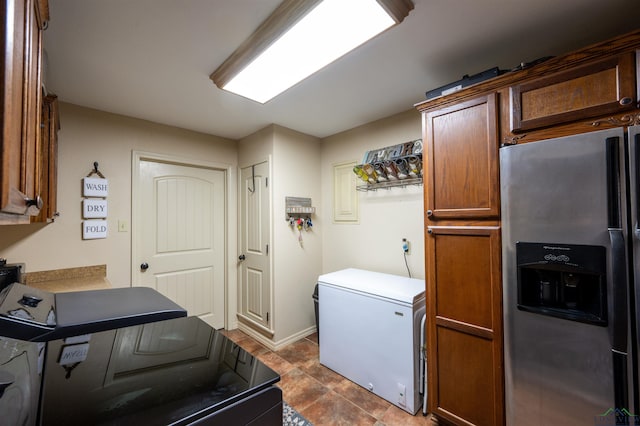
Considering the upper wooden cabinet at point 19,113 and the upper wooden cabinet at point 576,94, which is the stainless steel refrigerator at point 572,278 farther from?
the upper wooden cabinet at point 19,113

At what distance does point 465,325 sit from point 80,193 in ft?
10.2

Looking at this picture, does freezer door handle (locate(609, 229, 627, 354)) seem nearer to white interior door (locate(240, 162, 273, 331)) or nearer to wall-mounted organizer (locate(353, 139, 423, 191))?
wall-mounted organizer (locate(353, 139, 423, 191))

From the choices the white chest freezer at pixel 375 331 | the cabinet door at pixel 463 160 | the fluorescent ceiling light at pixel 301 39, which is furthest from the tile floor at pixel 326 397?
the fluorescent ceiling light at pixel 301 39

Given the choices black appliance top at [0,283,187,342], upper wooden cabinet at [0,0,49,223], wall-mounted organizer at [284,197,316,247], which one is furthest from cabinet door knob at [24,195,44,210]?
wall-mounted organizer at [284,197,316,247]

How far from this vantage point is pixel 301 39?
143 cm

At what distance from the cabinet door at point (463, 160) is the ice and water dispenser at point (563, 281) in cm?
28

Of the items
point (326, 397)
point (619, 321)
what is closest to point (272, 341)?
point (326, 397)

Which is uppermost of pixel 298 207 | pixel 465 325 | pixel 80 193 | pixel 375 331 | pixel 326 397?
pixel 80 193

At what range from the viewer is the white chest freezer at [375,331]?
6.11ft

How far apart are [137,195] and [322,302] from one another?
2.06 m

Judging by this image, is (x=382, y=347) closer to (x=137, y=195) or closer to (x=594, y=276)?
(x=594, y=276)

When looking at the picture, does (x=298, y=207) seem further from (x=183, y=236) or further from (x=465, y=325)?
(x=465, y=325)

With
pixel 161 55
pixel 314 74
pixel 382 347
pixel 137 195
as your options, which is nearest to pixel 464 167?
pixel 314 74

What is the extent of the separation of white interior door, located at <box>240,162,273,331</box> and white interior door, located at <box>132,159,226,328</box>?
0.90 feet
